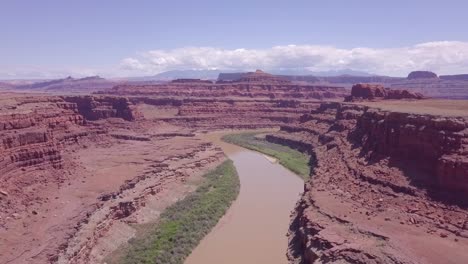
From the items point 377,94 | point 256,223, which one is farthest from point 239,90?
point 256,223

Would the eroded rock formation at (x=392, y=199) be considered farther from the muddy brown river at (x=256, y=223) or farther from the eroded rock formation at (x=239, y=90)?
the eroded rock formation at (x=239, y=90)

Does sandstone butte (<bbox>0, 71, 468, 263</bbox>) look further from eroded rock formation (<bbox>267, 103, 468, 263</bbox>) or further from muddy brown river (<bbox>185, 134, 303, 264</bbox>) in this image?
muddy brown river (<bbox>185, 134, 303, 264</bbox>)

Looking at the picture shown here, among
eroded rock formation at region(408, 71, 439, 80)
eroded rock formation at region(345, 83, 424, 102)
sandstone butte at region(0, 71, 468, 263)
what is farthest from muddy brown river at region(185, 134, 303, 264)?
eroded rock formation at region(408, 71, 439, 80)

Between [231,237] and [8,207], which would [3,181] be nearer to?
[8,207]

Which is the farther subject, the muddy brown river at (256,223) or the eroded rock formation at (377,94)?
the eroded rock formation at (377,94)

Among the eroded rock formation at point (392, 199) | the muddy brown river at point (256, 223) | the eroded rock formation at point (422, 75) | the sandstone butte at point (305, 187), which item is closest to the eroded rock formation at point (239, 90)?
the sandstone butte at point (305, 187)

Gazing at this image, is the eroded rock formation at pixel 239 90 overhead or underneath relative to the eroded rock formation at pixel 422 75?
underneath
